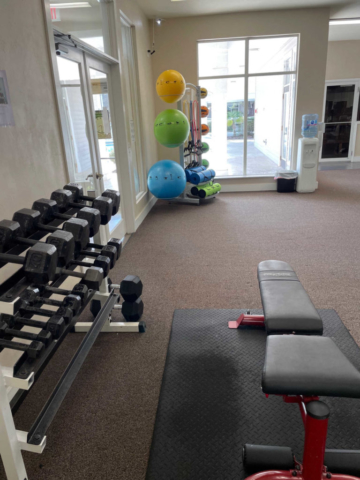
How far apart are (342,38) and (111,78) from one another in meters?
7.29

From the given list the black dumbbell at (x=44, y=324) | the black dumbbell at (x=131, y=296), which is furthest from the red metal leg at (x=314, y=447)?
the black dumbbell at (x=131, y=296)

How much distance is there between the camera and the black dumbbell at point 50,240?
1345 millimetres

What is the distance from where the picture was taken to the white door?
303cm

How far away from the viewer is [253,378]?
2002 mm

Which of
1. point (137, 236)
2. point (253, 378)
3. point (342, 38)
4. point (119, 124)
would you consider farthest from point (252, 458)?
point (342, 38)

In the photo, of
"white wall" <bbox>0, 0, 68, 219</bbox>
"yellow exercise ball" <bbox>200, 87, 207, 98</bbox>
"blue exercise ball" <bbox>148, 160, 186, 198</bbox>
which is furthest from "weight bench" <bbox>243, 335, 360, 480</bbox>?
"yellow exercise ball" <bbox>200, 87, 207, 98</bbox>

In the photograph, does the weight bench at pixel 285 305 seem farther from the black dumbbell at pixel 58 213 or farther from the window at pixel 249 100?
the window at pixel 249 100

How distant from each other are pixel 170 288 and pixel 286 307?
1549 mm

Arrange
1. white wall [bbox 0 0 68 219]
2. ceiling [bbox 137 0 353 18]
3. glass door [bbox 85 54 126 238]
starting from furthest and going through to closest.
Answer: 1. ceiling [bbox 137 0 353 18]
2. glass door [bbox 85 54 126 238]
3. white wall [bbox 0 0 68 219]

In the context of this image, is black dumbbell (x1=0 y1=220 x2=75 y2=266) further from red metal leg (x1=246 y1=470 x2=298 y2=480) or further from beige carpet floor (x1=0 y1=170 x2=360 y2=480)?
red metal leg (x1=246 y1=470 x2=298 y2=480)

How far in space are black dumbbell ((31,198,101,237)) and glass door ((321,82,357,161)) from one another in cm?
948

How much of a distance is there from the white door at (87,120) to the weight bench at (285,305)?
4.97 feet

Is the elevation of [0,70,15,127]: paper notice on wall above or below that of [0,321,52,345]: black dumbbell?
above

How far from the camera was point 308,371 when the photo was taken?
120 cm
